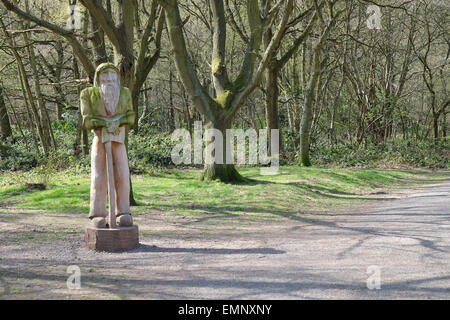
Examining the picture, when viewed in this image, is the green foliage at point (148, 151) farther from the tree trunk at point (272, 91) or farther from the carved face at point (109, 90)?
the carved face at point (109, 90)

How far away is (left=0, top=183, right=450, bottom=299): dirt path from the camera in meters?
5.50

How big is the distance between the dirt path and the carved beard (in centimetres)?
231

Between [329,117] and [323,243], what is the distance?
25.9 meters

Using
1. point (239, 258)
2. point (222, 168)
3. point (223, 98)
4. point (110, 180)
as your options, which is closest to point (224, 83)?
point (223, 98)

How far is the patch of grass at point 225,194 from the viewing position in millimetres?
12523

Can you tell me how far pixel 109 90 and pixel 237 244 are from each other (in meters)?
3.37

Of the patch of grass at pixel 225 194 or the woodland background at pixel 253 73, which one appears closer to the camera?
the patch of grass at pixel 225 194

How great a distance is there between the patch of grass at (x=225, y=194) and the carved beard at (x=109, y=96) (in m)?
4.47

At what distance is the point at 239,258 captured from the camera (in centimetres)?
729

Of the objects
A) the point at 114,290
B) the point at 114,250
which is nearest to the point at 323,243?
the point at 114,250

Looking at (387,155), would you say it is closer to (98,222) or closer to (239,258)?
(239,258)

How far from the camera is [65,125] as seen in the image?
25891mm

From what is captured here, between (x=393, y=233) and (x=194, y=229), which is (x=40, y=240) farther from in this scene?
(x=393, y=233)
